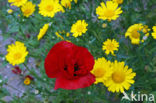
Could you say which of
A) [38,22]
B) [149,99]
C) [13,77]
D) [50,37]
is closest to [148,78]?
[149,99]

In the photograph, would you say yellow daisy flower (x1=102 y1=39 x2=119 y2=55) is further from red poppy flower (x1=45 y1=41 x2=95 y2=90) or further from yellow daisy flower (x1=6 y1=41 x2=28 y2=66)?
yellow daisy flower (x1=6 y1=41 x2=28 y2=66)

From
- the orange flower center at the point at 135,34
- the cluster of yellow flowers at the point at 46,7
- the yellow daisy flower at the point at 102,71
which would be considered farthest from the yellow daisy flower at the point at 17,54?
the orange flower center at the point at 135,34

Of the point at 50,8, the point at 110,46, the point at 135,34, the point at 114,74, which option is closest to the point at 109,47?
the point at 110,46

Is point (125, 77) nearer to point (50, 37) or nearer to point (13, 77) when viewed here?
point (50, 37)

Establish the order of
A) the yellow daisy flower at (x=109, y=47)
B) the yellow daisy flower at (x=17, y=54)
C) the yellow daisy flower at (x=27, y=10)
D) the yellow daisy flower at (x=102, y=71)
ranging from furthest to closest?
the yellow daisy flower at (x=27, y=10)
the yellow daisy flower at (x=17, y=54)
the yellow daisy flower at (x=109, y=47)
the yellow daisy flower at (x=102, y=71)

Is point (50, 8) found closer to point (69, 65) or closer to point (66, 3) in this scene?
point (66, 3)

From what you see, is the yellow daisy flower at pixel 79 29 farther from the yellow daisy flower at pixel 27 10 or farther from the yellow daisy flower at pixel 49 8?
Result: the yellow daisy flower at pixel 27 10
